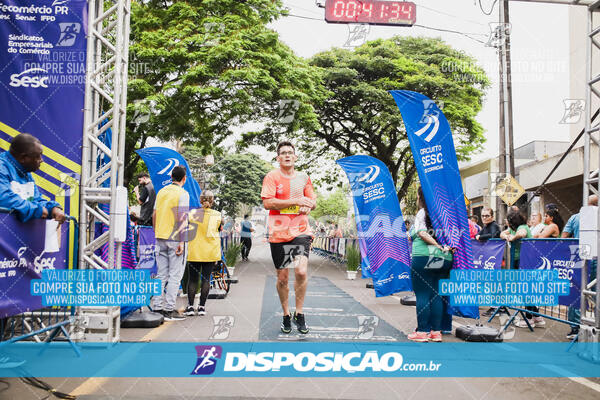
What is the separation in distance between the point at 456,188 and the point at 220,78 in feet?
34.2

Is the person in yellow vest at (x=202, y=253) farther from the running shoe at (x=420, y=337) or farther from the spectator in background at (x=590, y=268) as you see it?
the spectator in background at (x=590, y=268)

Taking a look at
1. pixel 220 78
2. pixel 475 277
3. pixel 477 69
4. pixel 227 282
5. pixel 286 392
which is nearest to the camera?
pixel 286 392

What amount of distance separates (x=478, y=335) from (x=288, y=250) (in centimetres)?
235

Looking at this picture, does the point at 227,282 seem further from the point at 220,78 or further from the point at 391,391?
the point at 220,78

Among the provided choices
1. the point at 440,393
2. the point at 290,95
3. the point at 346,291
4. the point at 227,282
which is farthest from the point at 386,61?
the point at 440,393

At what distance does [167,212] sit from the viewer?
6582mm

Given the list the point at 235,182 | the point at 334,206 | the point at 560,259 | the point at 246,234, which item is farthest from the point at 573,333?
the point at 334,206

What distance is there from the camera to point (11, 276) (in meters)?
3.83

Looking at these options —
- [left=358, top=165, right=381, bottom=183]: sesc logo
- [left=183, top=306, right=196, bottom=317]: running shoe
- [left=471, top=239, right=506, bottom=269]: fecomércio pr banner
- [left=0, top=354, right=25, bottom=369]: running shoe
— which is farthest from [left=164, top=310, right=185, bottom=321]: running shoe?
[left=471, top=239, right=506, bottom=269]: fecomércio pr banner

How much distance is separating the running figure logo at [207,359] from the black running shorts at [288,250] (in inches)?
56.2

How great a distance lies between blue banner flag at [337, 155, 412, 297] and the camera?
355 inches

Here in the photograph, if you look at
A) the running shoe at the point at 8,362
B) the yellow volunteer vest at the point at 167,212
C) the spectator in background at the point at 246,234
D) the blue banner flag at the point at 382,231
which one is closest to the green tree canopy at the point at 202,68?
the spectator in background at the point at 246,234

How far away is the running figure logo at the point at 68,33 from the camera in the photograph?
16.8 feet

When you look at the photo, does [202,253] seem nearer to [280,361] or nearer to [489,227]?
[280,361]
